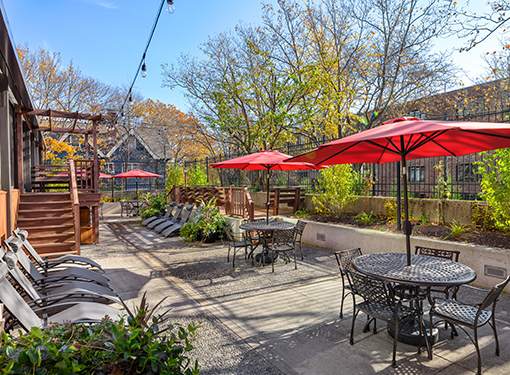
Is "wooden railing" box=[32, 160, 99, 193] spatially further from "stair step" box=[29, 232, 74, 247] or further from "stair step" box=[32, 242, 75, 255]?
"stair step" box=[32, 242, 75, 255]

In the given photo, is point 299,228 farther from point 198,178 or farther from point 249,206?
point 198,178

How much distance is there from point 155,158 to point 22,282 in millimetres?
29073

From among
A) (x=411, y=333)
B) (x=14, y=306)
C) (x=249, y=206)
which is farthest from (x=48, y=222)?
(x=411, y=333)

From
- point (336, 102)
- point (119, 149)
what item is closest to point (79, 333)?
point (336, 102)

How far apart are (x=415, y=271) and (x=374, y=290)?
62 centimetres

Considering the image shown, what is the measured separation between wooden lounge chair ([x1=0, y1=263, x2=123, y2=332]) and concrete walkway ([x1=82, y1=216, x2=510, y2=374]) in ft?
3.80

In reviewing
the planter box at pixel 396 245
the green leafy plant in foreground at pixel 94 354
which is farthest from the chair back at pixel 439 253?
the green leafy plant in foreground at pixel 94 354

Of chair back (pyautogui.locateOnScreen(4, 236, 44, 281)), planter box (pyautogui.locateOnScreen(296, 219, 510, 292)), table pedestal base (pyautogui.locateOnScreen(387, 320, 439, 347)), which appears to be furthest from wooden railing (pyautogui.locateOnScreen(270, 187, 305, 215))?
chair back (pyautogui.locateOnScreen(4, 236, 44, 281))

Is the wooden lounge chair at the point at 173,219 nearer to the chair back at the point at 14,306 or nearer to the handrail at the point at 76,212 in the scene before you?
the handrail at the point at 76,212

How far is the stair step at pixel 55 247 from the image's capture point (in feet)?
25.7

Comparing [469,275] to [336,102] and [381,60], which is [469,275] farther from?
[381,60]

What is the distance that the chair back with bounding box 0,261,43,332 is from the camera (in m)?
2.70

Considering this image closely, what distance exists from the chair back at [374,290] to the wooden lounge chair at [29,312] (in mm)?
2394

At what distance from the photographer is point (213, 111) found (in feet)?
51.5
